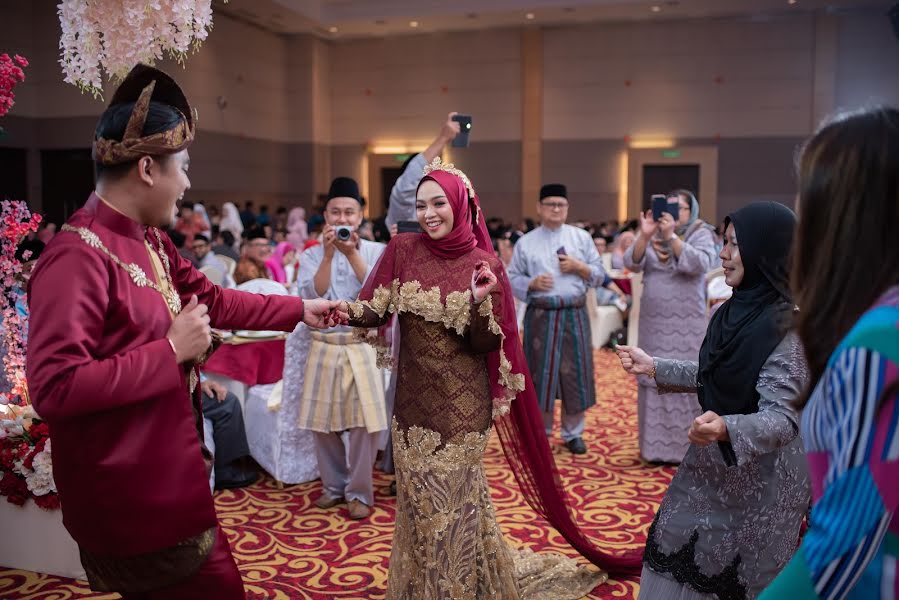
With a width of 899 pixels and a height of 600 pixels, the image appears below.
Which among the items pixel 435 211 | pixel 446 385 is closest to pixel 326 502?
pixel 446 385

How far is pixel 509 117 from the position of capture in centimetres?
1611

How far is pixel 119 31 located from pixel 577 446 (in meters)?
3.57

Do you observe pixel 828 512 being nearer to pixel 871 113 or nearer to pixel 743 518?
pixel 871 113

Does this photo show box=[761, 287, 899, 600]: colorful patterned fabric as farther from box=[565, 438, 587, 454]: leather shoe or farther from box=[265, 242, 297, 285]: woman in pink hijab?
box=[265, 242, 297, 285]: woman in pink hijab

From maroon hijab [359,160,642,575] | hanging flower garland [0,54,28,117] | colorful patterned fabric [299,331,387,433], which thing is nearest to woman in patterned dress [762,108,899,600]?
maroon hijab [359,160,642,575]

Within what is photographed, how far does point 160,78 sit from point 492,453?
12.2 feet

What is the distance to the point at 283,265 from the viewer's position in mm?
8156

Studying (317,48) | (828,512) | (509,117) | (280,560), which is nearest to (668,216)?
(280,560)

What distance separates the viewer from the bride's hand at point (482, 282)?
2.42 metres

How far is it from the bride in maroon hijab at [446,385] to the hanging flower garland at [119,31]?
3.19 ft

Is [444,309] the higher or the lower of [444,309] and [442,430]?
the higher

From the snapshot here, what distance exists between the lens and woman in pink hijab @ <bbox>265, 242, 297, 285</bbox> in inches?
276

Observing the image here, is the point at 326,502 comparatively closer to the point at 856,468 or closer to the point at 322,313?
the point at 322,313

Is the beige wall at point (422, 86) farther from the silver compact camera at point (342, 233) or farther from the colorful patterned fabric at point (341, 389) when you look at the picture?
the silver compact camera at point (342, 233)
